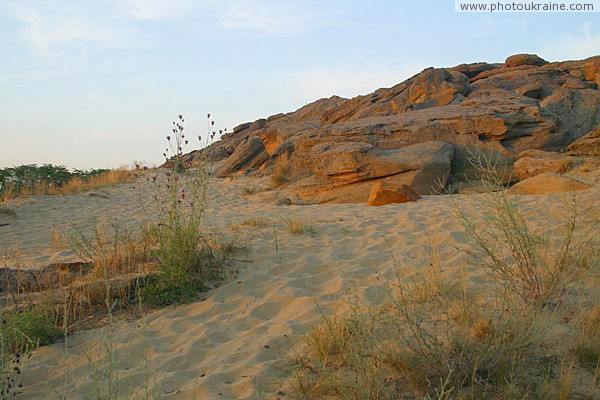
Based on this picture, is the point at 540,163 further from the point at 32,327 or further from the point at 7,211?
the point at 7,211

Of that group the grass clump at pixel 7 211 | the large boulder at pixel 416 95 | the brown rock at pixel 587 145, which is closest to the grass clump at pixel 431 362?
the brown rock at pixel 587 145

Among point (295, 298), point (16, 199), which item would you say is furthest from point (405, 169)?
point (16, 199)

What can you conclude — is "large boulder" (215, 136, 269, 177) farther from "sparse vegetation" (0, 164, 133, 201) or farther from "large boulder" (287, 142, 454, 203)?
"large boulder" (287, 142, 454, 203)

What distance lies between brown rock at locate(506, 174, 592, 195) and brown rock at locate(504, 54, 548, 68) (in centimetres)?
1842

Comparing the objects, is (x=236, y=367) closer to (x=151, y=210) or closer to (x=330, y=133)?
(x=151, y=210)

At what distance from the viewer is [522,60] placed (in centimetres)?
2355

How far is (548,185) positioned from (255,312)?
583cm

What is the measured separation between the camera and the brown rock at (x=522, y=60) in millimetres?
23517

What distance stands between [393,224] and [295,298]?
2.67m

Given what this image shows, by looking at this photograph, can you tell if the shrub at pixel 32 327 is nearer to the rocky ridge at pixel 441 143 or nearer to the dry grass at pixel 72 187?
the rocky ridge at pixel 441 143

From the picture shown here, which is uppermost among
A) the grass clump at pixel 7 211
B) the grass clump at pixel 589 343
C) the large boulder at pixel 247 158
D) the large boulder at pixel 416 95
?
the large boulder at pixel 416 95

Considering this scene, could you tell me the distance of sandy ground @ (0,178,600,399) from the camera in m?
2.77

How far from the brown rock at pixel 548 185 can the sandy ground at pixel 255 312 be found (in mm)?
466

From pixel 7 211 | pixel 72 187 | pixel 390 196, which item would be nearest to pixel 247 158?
pixel 72 187
